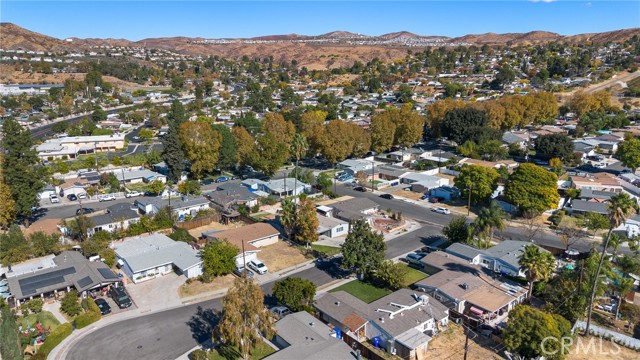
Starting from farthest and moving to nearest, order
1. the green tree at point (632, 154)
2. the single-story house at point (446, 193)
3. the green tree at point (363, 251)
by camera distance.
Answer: the green tree at point (632, 154) < the single-story house at point (446, 193) < the green tree at point (363, 251)

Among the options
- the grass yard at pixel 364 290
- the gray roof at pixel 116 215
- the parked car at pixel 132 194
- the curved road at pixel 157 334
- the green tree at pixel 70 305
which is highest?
the gray roof at pixel 116 215

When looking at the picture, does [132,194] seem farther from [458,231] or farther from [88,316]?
[458,231]

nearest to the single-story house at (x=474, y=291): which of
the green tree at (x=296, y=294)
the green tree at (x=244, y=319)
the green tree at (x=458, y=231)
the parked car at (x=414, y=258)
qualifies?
the parked car at (x=414, y=258)

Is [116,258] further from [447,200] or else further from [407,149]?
[407,149]

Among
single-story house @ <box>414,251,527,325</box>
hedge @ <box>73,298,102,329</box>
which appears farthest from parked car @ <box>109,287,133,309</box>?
single-story house @ <box>414,251,527,325</box>

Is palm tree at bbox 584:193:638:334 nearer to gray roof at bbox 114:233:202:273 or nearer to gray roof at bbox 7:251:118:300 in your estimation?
gray roof at bbox 114:233:202:273

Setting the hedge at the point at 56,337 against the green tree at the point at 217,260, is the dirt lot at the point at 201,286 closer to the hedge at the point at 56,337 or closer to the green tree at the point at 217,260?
the green tree at the point at 217,260
